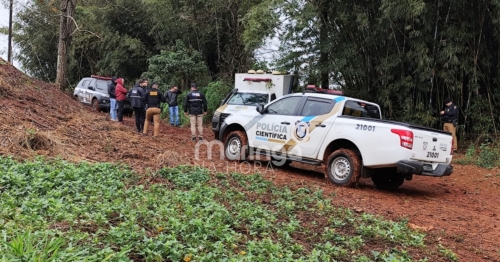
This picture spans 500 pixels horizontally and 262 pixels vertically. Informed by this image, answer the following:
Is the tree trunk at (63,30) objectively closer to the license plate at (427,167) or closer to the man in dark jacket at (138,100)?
the man in dark jacket at (138,100)

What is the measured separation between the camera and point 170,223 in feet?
13.1

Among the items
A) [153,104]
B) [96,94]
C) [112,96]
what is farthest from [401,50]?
[96,94]

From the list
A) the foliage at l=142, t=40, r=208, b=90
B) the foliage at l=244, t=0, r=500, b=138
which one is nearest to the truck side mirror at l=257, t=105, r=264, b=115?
the foliage at l=244, t=0, r=500, b=138

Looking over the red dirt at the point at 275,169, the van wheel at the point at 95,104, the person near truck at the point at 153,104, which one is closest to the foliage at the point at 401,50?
the red dirt at the point at 275,169

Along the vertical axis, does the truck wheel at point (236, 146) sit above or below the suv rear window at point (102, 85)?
below

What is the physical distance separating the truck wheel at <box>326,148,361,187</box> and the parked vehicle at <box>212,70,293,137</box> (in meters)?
4.68

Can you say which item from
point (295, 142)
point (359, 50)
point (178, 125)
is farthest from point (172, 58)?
point (295, 142)

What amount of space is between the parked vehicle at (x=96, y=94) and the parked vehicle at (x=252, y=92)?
4.78 m

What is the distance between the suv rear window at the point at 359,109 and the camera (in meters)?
7.71

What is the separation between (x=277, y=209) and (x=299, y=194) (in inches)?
40.1

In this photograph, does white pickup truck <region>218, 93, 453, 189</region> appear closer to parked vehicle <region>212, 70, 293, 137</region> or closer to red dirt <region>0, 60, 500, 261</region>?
red dirt <region>0, 60, 500, 261</region>

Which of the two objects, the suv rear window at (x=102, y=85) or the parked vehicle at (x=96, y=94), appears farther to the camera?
the suv rear window at (x=102, y=85)

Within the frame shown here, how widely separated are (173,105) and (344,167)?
957 cm

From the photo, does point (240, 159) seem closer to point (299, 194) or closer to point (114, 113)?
point (299, 194)
